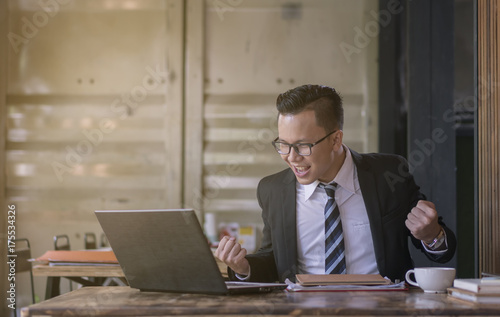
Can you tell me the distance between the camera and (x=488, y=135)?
233 cm

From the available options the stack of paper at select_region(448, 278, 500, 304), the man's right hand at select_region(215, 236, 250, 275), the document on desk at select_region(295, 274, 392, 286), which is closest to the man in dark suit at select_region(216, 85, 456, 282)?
the man's right hand at select_region(215, 236, 250, 275)

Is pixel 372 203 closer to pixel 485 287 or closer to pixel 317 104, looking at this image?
pixel 317 104

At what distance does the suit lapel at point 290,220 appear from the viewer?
7.77 ft

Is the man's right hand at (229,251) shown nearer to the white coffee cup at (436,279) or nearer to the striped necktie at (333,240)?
the striped necktie at (333,240)

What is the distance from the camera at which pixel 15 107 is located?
534 cm

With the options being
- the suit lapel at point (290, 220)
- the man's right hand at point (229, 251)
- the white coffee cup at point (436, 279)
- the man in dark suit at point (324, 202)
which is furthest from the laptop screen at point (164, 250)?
the suit lapel at point (290, 220)

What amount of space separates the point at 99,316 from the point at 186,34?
13.2ft

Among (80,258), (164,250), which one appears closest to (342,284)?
(164,250)

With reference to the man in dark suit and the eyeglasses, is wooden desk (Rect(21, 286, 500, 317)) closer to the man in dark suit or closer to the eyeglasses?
the man in dark suit

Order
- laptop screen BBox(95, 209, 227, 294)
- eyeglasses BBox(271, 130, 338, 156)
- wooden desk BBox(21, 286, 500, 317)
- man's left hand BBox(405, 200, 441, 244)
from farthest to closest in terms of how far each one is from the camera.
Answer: eyeglasses BBox(271, 130, 338, 156)
man's left hand BBox(405, 200, 441, 244)
laptop screen BBox(95, 209, 227, 294)
wooden desk BBox(21, 286, 500, 317)

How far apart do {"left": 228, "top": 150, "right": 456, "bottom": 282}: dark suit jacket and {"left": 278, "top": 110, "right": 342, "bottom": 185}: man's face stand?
177mm

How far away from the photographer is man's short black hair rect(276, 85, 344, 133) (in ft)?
7.60

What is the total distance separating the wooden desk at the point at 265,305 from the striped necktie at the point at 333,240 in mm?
569

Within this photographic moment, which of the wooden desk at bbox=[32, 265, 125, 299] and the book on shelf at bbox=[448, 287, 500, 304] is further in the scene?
the wooden desk at bbox=[32, 265, 125, 299]
